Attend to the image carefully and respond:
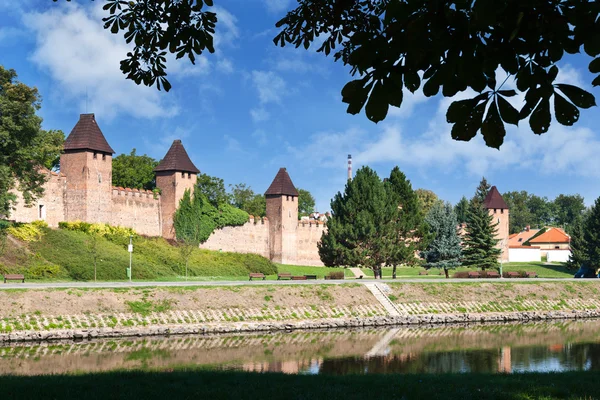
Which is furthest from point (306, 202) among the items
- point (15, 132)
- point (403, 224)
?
point (15, 132)

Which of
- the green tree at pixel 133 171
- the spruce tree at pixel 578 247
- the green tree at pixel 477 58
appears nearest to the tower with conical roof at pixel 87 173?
the green tree at pixel 133 171

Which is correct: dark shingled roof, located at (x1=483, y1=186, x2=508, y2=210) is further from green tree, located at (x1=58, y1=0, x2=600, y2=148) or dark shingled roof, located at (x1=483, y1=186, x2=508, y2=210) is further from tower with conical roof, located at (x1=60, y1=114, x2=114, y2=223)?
green tree, located at (x1=58, y1=0, x2=600, y2=148)

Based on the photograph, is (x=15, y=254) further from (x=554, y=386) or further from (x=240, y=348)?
(x=554, y=386)

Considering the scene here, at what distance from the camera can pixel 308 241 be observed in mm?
59344

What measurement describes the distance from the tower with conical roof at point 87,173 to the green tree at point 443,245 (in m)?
22.0

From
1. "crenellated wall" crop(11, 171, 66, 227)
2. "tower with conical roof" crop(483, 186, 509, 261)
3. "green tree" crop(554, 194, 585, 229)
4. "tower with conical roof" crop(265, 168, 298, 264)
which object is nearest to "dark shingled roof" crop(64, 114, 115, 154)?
"crenellated wall" crop(11, 171, 66, 227)

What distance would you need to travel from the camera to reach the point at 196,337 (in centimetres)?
2347

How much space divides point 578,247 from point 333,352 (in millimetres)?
44855

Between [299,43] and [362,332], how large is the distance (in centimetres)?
1870

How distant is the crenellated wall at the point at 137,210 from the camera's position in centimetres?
4488

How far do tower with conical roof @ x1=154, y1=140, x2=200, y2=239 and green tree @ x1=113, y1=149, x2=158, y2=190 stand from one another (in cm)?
793

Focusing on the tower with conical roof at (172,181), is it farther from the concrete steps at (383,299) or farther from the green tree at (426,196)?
the green tree at (426,196)

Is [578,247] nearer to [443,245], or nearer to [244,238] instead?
[443,245]

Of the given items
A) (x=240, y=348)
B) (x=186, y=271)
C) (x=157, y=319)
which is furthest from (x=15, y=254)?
(x=240, y=348)
